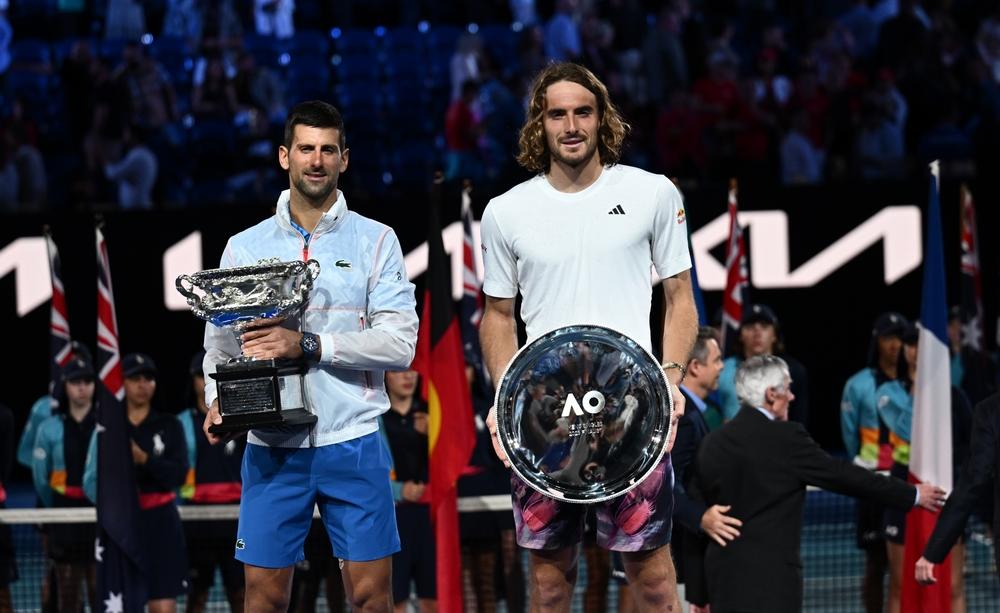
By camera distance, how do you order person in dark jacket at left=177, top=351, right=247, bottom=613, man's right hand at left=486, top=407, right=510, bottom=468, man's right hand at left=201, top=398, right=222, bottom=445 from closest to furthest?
1. man's right hand at left=486, top=407, right=510, bottom=468
2. man's right hand at left=201, top=398, right=222, bottom=445
3. person in dark jacket at left=177, top=351, right=247, bottom=613

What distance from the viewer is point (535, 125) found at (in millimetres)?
4867

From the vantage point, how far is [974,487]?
6.70m

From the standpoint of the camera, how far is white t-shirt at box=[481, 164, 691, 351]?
4703 mm

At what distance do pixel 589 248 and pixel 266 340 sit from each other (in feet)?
3.37

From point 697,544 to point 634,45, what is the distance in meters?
8.70

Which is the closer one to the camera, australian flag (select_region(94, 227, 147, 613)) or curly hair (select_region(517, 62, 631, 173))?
curly hair (select_region(517, 62, 631, 173))

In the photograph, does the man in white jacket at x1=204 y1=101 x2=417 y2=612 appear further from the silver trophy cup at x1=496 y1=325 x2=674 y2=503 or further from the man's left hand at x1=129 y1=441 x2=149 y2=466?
the man's left hand at x1=129 y1=441 x2=149 y2=466

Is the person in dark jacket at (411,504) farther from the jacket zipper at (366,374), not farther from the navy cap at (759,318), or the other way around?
the jacket zipper at (366,374)

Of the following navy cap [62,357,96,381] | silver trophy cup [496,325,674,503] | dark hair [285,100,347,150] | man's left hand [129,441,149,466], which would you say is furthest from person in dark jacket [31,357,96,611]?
silver trophy cup [496,325,674,503]

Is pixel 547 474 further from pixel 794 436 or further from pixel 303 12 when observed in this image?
pixel 303 12

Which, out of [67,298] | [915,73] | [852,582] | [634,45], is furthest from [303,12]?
[852,582]

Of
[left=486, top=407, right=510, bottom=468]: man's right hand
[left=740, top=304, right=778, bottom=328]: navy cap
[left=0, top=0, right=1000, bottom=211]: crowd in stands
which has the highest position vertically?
[left=0, top=0, right=1000, bottom=211]: crowd in stands

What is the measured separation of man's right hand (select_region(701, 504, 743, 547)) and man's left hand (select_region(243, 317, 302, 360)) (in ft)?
8.55

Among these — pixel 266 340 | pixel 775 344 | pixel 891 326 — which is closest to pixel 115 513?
pixel 266 340
